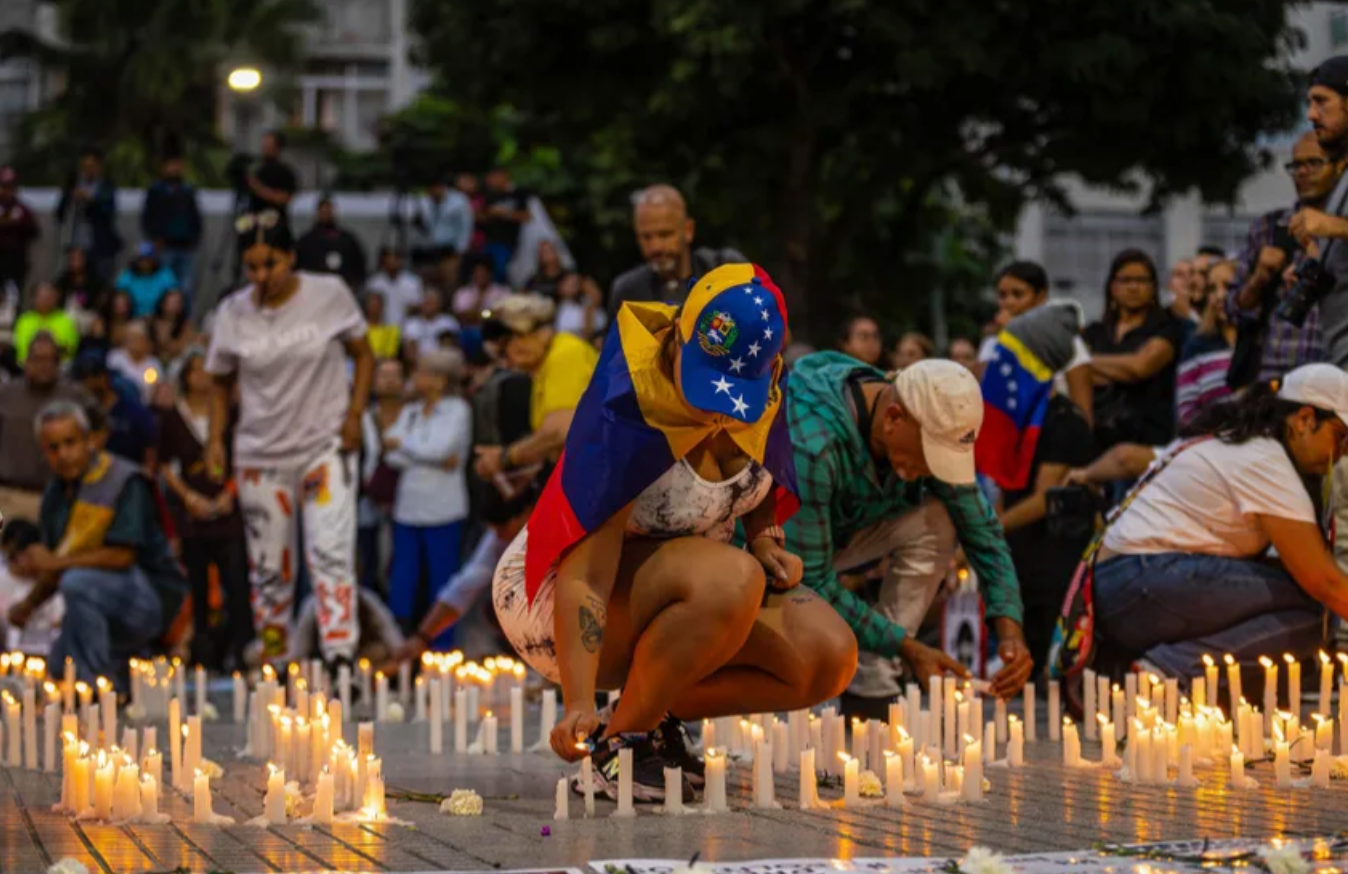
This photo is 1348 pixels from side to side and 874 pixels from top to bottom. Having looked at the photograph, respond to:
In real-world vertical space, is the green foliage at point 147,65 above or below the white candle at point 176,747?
above

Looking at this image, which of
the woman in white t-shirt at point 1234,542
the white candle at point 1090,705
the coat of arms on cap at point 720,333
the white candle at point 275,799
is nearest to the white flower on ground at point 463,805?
the white candle at point 275,799

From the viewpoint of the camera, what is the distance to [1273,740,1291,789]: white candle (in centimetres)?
652

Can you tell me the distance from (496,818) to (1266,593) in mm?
3433

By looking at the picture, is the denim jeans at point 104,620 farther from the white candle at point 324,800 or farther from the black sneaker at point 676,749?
the white candle at point 324,800

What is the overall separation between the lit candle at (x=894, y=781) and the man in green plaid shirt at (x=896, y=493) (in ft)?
3.15

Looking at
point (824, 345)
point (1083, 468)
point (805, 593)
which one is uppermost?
point (824, 345)

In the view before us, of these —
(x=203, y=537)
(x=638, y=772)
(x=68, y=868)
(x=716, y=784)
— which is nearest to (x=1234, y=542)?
(x=638, y=772)

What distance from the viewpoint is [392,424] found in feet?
44.7

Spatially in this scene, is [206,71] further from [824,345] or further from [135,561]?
[135,561]

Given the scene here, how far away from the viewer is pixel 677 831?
5.79m

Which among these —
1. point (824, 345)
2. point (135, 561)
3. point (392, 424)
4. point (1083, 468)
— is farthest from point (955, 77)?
point (135, 561)

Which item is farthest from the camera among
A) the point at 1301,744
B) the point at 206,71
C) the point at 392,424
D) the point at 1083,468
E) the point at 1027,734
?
the point at 206,71

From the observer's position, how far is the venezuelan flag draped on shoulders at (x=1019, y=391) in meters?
10.2

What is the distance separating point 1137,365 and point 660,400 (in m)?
5.28
